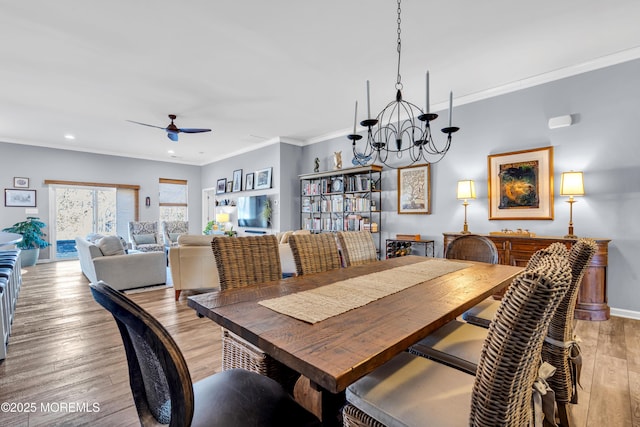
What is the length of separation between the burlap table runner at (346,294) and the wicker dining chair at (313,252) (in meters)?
0.46

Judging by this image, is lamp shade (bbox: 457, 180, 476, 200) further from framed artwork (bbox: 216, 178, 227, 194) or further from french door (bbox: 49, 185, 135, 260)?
french door (bbox: 49, 185, 135, 260)

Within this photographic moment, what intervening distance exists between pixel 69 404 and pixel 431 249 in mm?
4325

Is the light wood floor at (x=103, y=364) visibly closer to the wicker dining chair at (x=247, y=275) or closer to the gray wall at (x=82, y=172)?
the wicker dining chair at (x=247, y=275)

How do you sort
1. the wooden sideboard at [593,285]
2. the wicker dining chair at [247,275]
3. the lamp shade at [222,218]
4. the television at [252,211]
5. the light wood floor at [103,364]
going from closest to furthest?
the wicker dining chair at [247,275]
the light wood floor at [103,364]
the wooden sideboard at [593,285]
the television at [252,211]
the lamp shade at [222,218]

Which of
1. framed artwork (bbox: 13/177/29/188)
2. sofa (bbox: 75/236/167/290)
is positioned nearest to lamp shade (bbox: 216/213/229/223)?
sofa (bbox: 75/236/167/290)

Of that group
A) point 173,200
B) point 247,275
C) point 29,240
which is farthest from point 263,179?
point 247,275

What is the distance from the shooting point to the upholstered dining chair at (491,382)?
722 millimetres

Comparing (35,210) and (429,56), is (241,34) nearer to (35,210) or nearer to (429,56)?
(429,56)

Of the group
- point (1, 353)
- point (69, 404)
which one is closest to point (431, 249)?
point (69, 404)

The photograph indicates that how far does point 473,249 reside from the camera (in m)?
2.74

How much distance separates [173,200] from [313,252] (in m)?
8.12

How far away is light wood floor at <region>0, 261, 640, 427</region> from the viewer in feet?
5.62

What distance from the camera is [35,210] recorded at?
Result: 6902 millimetres

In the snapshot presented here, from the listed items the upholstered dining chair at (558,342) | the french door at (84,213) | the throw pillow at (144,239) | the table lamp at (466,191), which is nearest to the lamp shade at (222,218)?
the throw pillow at (144,239)
